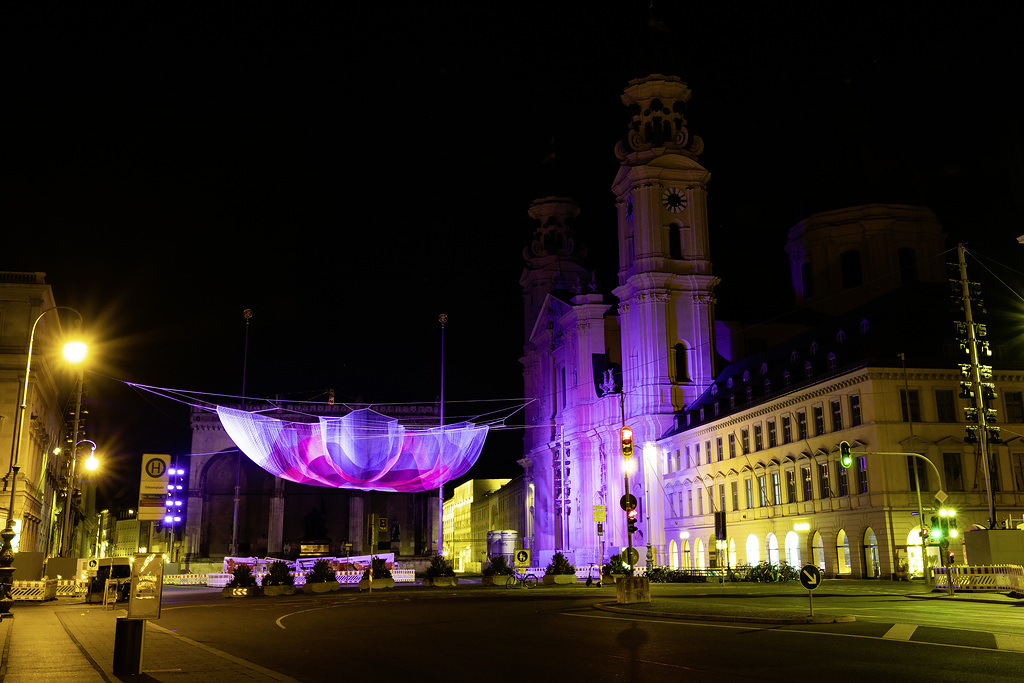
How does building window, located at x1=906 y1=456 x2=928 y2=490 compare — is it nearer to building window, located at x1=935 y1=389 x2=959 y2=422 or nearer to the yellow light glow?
building window, located at x1=935 y1=389 x2=959 y2=422

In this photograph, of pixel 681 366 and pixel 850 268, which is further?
pixel 850 268

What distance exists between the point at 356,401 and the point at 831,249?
53843 mm

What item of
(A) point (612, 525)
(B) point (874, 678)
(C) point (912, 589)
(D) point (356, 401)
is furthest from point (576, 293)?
(B) point (874, 678)

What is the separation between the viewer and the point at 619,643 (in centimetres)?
1853

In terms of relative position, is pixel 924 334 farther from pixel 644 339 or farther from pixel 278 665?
pixel 278 665

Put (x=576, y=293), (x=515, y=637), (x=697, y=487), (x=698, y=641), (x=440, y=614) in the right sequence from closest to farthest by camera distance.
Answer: (x=698, y=641)
(x=515, y=637)
(x=440, y=614)
(x=697, y=487)
(x=576, y=293)

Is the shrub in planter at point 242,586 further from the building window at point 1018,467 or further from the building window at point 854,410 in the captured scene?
the building window at point 1018,467

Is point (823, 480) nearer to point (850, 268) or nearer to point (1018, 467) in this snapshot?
point (1018, 467)

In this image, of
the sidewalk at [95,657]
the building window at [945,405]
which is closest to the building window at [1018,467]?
the building window at [945,405]

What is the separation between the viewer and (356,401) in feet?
355

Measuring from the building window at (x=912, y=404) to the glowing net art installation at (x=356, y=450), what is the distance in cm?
2771

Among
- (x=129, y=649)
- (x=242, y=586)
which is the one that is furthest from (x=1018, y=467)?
(x=129, y=649)

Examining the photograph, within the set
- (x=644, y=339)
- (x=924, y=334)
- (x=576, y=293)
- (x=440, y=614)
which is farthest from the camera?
(x=576, y=293)

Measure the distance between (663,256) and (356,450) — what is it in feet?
93.4
